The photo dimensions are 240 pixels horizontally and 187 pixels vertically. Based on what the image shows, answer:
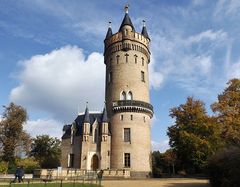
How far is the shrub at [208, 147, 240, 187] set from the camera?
1487 centimetres

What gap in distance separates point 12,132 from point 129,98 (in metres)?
19.2

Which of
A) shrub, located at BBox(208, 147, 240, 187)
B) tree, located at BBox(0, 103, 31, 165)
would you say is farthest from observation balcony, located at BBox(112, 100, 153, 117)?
shrub, located at BBox(208, 147, 240, 187)

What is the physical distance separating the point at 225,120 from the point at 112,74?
1732 cm

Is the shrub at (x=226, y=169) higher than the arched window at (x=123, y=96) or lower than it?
lower

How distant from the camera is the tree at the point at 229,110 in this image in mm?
36594

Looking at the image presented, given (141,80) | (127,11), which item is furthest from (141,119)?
(127,11)

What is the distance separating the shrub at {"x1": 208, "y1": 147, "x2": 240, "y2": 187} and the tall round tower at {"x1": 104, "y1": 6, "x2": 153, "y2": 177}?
842 inches

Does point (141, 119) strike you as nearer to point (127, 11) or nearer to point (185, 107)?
point (185, 107)

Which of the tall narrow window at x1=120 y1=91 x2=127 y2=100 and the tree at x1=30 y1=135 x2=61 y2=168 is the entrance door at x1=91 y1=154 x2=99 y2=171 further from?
the tree at x1=30 y1=135 x2=61 y2=168

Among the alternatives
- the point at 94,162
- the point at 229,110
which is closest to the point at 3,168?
the point at 94,162

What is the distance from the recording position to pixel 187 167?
41.6m

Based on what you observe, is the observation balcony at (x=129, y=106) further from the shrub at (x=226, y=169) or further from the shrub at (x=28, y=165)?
the shrub at (x=226, y=169)

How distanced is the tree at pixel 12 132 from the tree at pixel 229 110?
29.0 metres

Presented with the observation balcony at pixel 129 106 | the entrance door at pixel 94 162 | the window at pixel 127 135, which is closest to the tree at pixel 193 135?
the observation balcony at pixel 129 106
